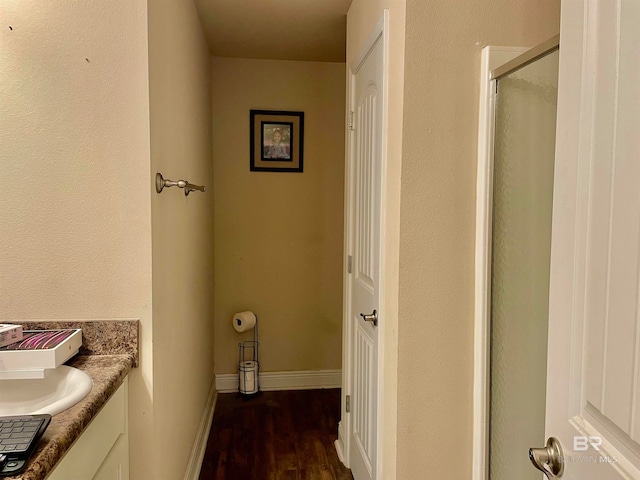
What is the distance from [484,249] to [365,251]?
706mm

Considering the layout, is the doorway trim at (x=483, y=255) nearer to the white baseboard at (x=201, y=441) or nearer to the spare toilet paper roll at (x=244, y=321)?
the white baseboard at (x=201, y=441)

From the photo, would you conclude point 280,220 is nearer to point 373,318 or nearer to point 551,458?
point 373,318

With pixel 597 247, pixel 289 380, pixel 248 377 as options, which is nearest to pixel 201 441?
pixel 248 377

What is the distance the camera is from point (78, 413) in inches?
42.6

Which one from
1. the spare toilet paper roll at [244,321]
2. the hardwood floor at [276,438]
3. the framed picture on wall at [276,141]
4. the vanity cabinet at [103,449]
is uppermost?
the framed picture on wall at [276,141]

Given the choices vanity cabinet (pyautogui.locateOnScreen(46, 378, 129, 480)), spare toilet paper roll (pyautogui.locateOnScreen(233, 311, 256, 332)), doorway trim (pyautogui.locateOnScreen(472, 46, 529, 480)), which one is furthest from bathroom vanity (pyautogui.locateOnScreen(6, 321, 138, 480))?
spare toilet paper roll (pyautogui.locateOnScreen(233, 311, 256, 332))

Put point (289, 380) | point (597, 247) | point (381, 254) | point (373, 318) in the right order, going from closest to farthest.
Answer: point (597, 247) < point (381, 254) < point (373, 318) < point (289, 380)

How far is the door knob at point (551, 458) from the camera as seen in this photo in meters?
0.83

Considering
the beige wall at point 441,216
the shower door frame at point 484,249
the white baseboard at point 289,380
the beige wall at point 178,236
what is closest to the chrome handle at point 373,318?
the beige wall at point 441,216

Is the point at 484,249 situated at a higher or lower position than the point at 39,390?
higher

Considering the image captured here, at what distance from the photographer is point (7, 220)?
149cm

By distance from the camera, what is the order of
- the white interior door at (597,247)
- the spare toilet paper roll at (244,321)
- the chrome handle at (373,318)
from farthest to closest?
the spare toilet paper roll at (244,321) → the chrome handle at (373,318) → the white interior door at (597,247)

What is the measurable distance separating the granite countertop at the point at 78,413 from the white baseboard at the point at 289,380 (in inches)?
84.8

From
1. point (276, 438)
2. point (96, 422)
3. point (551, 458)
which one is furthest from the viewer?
point (276, 438)
